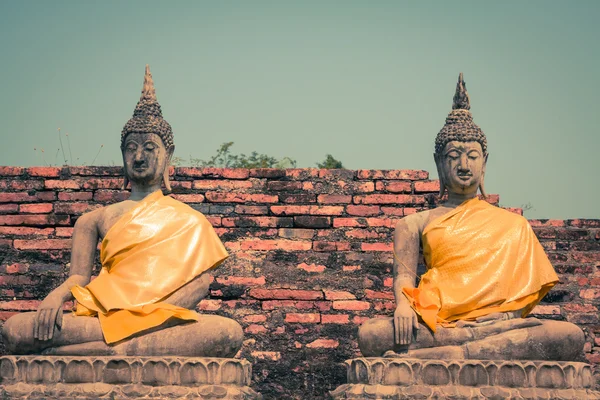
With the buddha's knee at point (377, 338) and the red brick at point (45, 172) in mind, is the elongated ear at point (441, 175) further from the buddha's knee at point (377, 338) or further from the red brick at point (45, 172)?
the red brick at point (45, 172)

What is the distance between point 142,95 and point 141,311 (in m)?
2.05

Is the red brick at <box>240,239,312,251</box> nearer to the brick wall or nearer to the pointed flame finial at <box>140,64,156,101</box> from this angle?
the brick wall

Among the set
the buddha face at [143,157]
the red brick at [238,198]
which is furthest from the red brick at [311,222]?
the buddha face at [143,157]

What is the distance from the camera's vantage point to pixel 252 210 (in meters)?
10.7

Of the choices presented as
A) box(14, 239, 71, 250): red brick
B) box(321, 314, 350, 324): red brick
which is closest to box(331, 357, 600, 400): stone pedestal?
box(321, 314, 350, 324): red brick

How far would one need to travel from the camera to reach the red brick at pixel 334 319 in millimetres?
10289

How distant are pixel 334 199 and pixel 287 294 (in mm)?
1031

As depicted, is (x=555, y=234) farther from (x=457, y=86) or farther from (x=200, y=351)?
(x=200, y=351)

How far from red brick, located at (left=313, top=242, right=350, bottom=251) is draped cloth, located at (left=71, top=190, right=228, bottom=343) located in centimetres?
159

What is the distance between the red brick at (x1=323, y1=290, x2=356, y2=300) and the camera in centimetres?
1037

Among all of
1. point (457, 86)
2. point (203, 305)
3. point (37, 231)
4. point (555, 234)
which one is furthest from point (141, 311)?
point (555, 234)

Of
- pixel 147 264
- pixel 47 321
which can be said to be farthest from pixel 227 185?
pixel 47 321

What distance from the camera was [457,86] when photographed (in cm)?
980

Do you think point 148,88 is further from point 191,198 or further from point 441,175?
point 441,175
